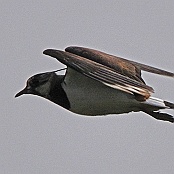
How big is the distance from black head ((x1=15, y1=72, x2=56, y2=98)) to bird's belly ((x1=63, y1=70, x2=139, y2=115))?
2.89 ft

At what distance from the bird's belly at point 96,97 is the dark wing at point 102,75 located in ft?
1.50

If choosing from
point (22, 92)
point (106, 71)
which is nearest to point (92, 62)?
point (106, 71)

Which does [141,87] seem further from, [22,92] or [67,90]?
[22,92]

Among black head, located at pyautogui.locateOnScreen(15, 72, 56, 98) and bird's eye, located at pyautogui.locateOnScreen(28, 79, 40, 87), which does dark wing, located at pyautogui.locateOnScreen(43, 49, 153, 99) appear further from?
bird's eye, located at pyautogui.locateOnScreen(28, 79, 40, 87)

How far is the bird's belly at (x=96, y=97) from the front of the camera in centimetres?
2780

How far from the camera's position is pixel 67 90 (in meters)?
28.1

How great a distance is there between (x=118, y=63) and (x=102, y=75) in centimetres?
144

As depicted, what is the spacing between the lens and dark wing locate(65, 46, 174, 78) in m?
28.1

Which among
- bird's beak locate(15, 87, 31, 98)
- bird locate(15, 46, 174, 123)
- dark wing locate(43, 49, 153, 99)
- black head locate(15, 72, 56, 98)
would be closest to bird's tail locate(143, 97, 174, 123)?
bird locate(15, 46, 174, 123)

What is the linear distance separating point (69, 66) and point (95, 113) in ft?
4.70

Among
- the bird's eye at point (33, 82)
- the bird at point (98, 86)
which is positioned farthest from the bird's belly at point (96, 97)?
the bird's eye at point (33, 82)

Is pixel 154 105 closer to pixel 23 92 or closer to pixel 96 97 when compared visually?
pixel 96 97

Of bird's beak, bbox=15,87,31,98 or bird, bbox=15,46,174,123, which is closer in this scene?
bird, bbox=15,46,174,123

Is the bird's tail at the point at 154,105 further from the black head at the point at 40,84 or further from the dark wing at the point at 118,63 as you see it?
the black head at the point at 40,84
